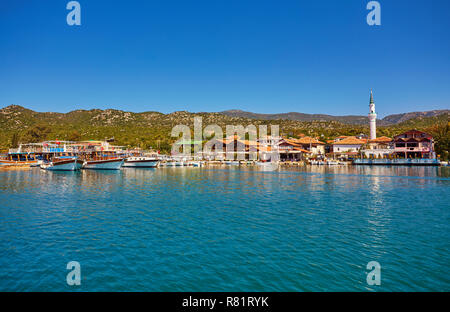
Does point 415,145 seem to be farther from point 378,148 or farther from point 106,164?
point 106,164

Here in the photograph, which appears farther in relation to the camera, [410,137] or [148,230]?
[410,137]

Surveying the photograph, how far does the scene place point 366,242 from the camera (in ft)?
39.8

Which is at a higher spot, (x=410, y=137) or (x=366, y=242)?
(x=410, y=137)

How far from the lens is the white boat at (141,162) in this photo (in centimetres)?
7500

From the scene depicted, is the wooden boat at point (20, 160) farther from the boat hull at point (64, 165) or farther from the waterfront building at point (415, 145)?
the waterfront building at point (415, 145)

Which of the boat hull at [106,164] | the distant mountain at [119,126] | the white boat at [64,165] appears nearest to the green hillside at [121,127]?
the distant mountain at [119,126]

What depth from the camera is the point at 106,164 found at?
66.7 meters

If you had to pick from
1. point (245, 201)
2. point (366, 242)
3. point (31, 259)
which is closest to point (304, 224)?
point (366, 242)

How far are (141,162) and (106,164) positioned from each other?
10.6m

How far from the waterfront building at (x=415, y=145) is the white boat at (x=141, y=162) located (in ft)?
232

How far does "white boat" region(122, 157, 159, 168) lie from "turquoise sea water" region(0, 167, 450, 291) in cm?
5340
